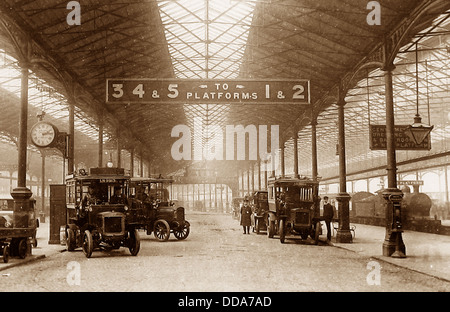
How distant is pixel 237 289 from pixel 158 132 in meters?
29.6

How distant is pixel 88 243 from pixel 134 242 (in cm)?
130

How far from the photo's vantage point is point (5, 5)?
466 inches

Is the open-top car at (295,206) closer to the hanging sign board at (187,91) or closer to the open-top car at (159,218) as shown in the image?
the open-top car at (159,218)

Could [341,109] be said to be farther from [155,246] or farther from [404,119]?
[404,119]

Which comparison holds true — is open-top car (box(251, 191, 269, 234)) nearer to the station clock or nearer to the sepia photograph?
the sepia photograph

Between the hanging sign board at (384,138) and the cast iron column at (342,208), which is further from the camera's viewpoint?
the cast iron column at (342,208)

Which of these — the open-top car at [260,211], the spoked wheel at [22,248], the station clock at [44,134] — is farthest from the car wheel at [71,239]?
the open-top car at [260,211]

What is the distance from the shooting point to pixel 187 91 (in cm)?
1159

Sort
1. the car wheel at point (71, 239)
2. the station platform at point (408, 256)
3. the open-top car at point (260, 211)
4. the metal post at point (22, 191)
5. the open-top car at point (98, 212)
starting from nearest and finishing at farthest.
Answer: the station platform at point (408, 256), the metal post at point (22, 191), the open-top car at point (98, 212), the car wheel at point (71, 239), the open-top car at point (260, 211)

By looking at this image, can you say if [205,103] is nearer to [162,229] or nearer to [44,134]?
[44,134]

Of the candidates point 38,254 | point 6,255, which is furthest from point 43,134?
point 6,255

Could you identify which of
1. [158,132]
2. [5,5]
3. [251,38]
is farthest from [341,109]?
[158,132]

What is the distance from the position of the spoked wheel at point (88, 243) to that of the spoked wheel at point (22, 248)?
1.54 meters

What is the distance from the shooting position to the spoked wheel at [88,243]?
12.3m
